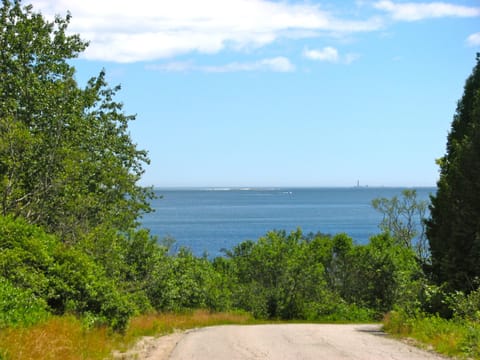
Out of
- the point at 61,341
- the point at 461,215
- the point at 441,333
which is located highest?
the point at 461,215

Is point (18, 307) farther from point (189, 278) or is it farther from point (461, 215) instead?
point (189, 278)

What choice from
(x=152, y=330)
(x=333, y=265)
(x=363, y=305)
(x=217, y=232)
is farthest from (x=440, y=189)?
(x=217, y=232)

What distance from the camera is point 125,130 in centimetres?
2653

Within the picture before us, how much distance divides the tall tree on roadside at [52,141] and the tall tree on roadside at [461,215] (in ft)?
39.8

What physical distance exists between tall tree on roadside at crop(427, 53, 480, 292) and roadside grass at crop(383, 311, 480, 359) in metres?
2.54

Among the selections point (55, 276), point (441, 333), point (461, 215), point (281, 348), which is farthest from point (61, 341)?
point (461, 215)

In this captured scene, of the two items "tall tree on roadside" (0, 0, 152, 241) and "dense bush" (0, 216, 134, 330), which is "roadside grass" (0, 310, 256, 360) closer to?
"dense bush" (0, 216, 134, 330)

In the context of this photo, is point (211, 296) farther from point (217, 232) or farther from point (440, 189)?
point (217, 232)

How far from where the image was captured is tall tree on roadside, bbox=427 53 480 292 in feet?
74.8

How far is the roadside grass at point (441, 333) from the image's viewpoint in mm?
14484

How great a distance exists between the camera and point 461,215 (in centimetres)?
2366

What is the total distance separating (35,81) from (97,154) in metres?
4.02

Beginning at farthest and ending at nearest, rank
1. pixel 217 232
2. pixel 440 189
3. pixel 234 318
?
pixel 217 232
pixel 234 318
pixel 440 189

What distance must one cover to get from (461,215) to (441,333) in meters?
7.31
